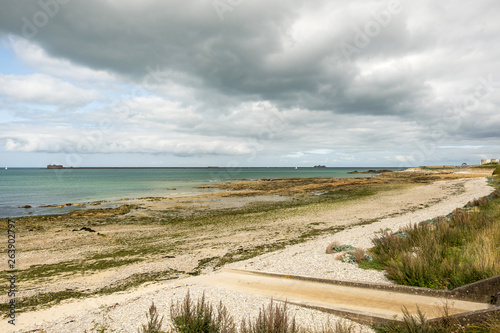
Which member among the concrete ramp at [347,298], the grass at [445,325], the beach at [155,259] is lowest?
the beach at [155,259]

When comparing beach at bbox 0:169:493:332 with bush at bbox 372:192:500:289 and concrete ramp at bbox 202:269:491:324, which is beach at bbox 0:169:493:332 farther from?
bush at bbox 372:192:500:289

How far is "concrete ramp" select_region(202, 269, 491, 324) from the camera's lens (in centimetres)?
580

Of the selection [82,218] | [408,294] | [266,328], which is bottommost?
[82,218]

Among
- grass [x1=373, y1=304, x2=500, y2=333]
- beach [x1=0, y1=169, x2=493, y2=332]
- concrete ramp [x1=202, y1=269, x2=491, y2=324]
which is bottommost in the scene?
beach [x1=0, y1=169, x2=493, y2=332]

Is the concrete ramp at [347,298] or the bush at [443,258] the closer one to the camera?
the concrete ramp at [347,298]

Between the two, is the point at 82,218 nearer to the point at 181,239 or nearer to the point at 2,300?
the point at 181,239

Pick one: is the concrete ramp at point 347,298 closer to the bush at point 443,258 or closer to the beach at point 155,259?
the beach at point 155,259

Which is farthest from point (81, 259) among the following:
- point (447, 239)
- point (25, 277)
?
point (447, 239)

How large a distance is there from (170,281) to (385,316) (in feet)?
24.0

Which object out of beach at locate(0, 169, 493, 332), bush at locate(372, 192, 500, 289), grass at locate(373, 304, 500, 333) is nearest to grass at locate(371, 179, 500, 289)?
bush at locate(372, 192, 500, 289)

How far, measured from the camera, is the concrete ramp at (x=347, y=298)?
580cm

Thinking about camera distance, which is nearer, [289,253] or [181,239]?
[289,253]

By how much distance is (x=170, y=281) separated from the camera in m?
9.92

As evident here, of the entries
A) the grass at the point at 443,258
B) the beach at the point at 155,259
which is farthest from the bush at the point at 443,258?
Answer: the beach at the point at 155,259
